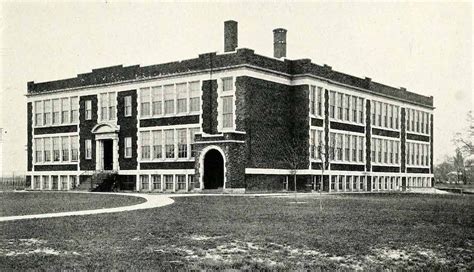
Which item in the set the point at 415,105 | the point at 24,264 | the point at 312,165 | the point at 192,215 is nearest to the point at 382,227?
the point at 192,215

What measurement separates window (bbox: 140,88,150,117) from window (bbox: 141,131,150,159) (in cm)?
144

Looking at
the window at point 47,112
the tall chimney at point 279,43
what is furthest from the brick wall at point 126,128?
the tall chimney at point 279,43

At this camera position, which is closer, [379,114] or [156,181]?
[156,181]

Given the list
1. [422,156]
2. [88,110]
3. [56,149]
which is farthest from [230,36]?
[422,156]

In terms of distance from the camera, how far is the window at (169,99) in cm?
4359

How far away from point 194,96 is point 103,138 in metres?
9.50

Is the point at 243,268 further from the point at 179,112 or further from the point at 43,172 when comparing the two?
the point at 43,172

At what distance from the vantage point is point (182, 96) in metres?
43.0

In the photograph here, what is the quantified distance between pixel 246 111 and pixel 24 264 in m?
28.5

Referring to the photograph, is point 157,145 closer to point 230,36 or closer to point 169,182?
point 169,182

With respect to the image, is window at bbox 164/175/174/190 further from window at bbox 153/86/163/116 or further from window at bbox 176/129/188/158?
window at bbox 153/86/163/116

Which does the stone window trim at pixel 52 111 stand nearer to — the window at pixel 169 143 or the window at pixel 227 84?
the window at pixel 169 143

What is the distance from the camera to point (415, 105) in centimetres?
6038

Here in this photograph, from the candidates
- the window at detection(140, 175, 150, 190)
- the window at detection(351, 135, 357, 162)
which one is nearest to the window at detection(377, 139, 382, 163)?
the window at detection(351, 135, 357, 162)
